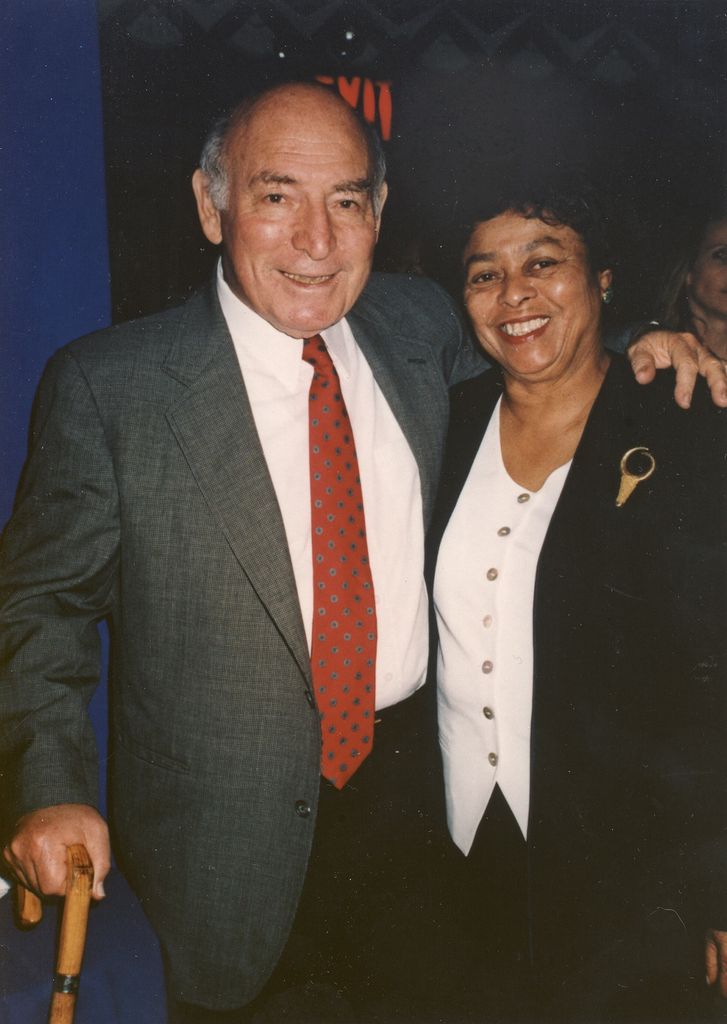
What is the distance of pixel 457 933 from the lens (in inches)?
77.1

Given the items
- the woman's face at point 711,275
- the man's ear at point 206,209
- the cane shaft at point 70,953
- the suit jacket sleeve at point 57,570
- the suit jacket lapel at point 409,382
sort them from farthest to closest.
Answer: the woman's face at point 711,275 < the suit jacket lapel at point 409,382 < the man's ear at point 206,209 < the suit jacket sleeve at point 57,570 < the cane shaft at point 70,953

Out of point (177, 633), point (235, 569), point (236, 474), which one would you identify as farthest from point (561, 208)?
point (177, 633)

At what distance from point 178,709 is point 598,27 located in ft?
8.29

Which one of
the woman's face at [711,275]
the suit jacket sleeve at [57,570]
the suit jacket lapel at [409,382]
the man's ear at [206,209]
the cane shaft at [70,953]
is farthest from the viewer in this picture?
the woman's face at [711,275]

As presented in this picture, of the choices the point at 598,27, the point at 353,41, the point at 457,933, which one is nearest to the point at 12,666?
the point at 457,933

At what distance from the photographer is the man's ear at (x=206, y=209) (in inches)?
64.4

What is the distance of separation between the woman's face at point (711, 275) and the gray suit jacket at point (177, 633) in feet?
5.87

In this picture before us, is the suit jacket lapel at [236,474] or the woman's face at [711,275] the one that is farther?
the woman's face at [711,275]

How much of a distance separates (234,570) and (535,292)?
86 cm

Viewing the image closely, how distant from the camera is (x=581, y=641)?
1.50 metres

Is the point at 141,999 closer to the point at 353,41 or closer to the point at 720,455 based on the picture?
the point at 720,455

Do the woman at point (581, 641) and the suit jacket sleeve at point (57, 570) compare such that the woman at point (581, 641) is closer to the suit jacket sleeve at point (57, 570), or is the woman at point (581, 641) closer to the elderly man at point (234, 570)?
the elderly man at point (234, 570)

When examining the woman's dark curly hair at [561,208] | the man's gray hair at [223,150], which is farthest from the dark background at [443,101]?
the man's gray hair at [223,150]

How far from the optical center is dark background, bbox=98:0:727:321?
1811 mm
